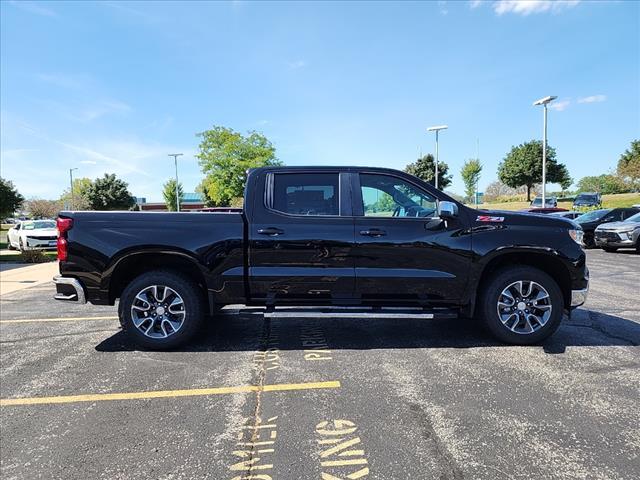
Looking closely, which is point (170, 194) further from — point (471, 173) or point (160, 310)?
point (160, 310)

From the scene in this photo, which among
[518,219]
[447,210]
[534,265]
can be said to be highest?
[447,210]

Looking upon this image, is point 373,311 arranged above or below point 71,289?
below

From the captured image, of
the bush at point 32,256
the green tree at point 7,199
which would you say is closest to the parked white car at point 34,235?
the bush at point 32,256

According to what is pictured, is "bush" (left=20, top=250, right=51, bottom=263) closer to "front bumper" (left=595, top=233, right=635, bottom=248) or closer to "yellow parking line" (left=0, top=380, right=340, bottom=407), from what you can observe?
"yellow parking line" (left=0, top=380, right=340, bottom=407)

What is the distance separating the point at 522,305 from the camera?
441 cm

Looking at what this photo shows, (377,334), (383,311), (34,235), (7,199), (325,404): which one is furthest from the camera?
(7,199)

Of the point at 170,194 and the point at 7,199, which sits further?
the point at 170,194

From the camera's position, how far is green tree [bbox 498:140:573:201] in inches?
1860

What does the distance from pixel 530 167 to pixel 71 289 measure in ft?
170

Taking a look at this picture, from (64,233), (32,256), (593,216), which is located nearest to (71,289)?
(64,233)

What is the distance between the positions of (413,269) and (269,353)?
1.74 metres

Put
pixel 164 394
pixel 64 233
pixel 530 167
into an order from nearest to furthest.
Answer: pixel 164 394 → pixel 64 233 → pixel 530 167

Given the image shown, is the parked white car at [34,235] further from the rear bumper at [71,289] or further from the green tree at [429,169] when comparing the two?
the green tree at [429,169]

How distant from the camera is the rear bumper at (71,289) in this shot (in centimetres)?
443
